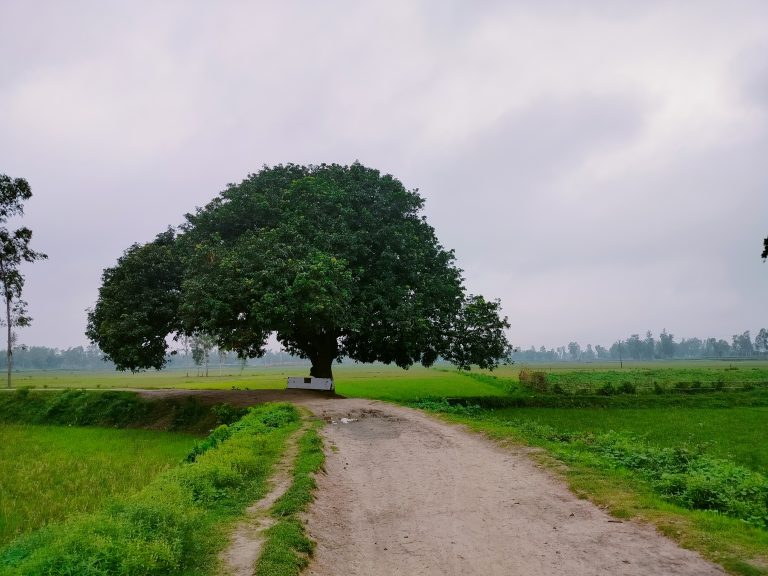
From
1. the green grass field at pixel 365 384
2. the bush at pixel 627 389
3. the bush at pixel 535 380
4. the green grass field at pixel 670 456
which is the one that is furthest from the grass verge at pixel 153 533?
the bush at pixel 627 389

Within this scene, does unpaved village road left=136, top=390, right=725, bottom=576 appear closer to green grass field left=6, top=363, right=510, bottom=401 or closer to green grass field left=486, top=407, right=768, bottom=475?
green grass field left=486, top=407, right=768, bottom=475

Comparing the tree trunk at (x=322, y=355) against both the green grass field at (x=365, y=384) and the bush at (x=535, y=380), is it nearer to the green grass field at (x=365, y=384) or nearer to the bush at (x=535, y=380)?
the green grass field at (x=365, y=384)

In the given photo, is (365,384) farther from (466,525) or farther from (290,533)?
(290,533)

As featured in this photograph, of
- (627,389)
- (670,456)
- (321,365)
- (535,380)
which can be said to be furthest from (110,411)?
(627,389)

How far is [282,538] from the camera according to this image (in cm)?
661

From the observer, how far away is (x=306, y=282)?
2252 cm

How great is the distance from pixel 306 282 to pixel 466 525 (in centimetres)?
1620

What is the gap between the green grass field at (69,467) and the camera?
1122cm

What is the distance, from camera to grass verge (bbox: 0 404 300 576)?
510 centimetres

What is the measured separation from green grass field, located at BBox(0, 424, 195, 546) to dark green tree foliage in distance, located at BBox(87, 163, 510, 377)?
5.63m

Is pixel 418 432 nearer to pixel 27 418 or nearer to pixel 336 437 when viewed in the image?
pixel 336 437

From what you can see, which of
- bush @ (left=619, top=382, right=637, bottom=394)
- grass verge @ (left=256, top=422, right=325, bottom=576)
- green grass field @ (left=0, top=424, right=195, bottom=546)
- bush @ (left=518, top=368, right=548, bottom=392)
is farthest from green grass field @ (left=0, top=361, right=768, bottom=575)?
green grass field @ (left=0, top=424, right=195, bottom=546)

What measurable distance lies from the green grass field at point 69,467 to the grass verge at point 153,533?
9.61 feet

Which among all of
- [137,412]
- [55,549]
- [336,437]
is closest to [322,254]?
[336,437]
